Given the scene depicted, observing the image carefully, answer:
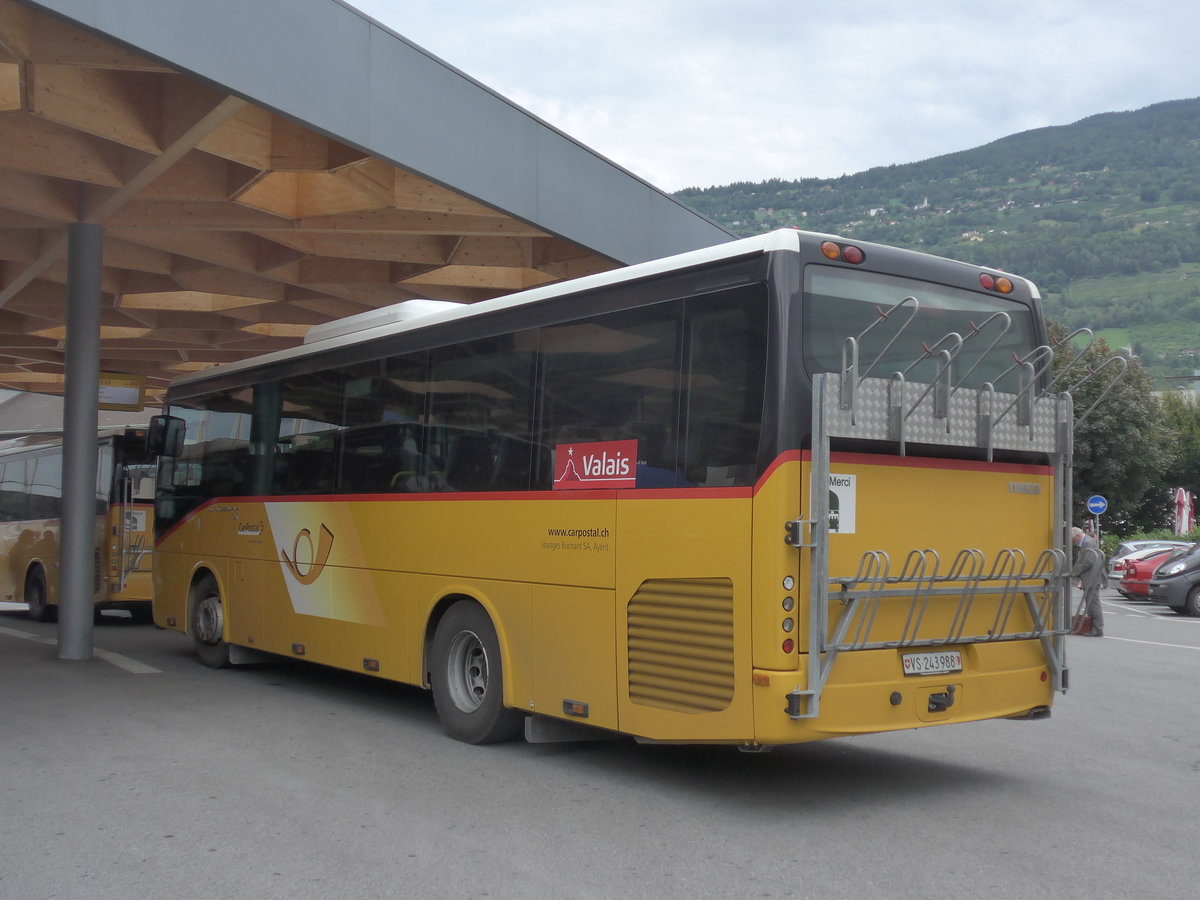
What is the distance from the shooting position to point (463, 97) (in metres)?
12.1

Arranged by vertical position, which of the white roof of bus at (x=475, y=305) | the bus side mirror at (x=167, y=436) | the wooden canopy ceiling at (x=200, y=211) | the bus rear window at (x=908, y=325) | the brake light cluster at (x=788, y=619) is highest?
the wooden canopy ceiling at (x=200, y=211)

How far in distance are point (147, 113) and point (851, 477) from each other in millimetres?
7394

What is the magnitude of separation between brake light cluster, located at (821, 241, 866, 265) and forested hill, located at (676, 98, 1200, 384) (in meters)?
102

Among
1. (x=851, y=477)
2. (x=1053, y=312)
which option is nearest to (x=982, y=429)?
(x=851, y=477)

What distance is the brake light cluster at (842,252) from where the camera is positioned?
693cm

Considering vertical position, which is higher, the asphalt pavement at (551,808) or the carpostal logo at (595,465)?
the carpostal logo at (595,465)

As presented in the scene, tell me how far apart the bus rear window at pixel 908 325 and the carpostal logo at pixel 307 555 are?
5387 millimetres

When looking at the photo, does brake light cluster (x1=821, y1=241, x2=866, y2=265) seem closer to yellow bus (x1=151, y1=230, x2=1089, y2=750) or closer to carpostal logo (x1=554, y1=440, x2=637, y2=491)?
yellow bus (x1=151, y1=230, x2=1089, y2=750)

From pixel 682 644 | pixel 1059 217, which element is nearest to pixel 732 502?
pixel 682 644

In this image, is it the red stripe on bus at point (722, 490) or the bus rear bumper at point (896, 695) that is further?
the red stripe on bus at point (722, 490)

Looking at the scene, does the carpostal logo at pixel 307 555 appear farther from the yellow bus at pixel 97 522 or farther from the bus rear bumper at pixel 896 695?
the yellow bus at pixel 97 522

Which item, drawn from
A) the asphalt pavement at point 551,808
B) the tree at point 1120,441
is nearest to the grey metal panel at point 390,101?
the asphalt pavement at point 551,808

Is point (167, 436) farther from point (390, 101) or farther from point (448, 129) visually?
point (390, 101)

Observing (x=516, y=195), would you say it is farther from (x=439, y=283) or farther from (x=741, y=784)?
(x=741, y=784)
